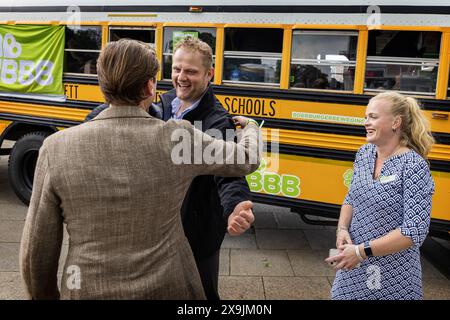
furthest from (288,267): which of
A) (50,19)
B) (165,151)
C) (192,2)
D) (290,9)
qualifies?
→ (50,19)

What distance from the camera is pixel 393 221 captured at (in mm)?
2006

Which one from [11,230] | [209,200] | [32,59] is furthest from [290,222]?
[209,200]

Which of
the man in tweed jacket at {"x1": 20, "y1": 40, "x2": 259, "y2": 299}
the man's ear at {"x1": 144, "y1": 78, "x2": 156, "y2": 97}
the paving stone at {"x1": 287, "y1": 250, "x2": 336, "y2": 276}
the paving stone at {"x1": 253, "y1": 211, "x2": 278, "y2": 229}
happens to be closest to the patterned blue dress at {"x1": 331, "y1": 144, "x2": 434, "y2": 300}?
the man in tweed jacket at {"x1": 20, "y1": 40, "x2": 259, "y2": 299}

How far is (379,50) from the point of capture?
13.5 ft

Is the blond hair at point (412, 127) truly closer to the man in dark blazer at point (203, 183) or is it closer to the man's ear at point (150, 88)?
the man in dark blazer at point (203, 183)

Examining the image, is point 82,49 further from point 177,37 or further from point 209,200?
point 209,200

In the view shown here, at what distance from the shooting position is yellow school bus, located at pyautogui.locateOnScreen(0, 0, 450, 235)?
13.1 ft

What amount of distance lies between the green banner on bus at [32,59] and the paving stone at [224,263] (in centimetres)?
259

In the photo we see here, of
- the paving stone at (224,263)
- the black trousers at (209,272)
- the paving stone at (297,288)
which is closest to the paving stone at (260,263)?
the paving stone at (224,263)

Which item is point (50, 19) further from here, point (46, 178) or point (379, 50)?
point (46, 178)

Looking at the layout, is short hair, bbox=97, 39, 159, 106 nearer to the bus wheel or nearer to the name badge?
the name badge

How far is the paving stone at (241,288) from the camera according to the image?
373 centimetres

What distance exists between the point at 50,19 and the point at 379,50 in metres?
3.59

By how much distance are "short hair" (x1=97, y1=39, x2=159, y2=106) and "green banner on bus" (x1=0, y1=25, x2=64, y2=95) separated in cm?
433
